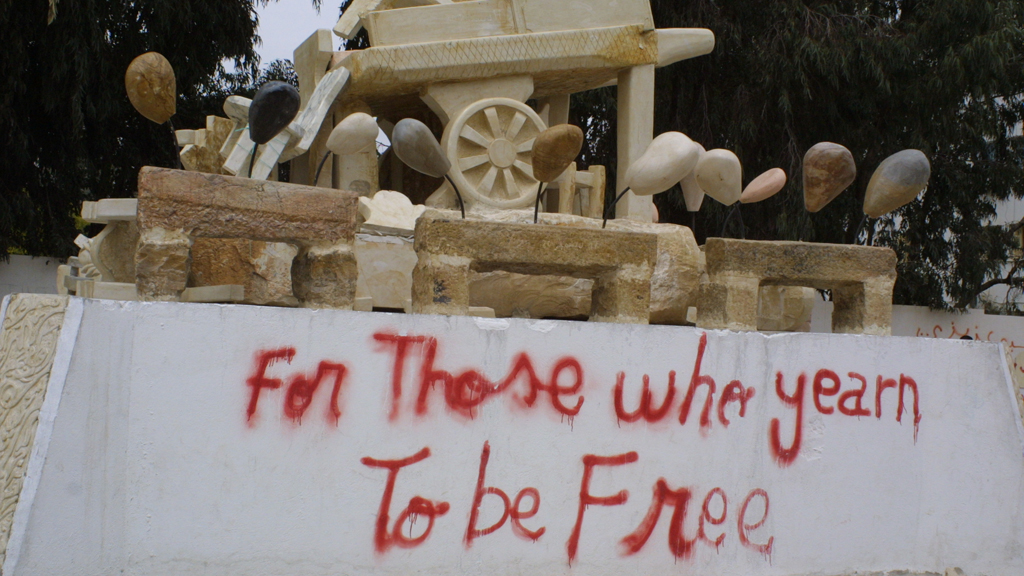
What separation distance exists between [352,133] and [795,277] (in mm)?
2236

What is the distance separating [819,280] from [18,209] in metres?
9.04

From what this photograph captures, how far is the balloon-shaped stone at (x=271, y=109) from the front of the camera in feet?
13.4

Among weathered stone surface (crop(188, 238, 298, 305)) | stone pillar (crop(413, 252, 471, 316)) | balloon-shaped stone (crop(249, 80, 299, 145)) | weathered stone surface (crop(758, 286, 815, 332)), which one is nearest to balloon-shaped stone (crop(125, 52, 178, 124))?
Result: balloon-shaped stone (crop(249, 80, 299, 145))

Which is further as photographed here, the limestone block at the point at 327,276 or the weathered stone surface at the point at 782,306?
the weathered stone surface at the point at 782,306

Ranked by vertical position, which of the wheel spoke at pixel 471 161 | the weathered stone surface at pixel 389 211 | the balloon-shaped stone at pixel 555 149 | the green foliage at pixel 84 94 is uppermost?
the green foliage at pixel 84 94

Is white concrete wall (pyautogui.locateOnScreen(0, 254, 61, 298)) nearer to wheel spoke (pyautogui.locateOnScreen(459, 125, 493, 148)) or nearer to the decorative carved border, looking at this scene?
wheel spoke (pyautogui.locateOnScreen(459, 125, 493, 148))

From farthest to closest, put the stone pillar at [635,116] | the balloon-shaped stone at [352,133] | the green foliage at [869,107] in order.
Answer: the green foliage at [869,107] < the stone pillar at [635,116] < the balloon-shaped stone at [352,133]

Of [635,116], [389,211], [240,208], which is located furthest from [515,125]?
[240,208]

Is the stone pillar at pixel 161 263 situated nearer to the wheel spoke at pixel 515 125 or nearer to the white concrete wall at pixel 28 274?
the wheel spoke at pixel 515 125

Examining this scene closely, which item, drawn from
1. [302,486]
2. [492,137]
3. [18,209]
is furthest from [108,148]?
[302,486]

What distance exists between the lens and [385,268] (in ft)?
17.8

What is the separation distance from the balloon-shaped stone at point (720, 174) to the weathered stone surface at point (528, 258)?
0.75 metres

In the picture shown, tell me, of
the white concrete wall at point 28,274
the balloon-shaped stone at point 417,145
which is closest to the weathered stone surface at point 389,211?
the balloon-shaped stone at point 417,145

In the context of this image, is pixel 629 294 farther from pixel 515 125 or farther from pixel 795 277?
pixel 515 125
